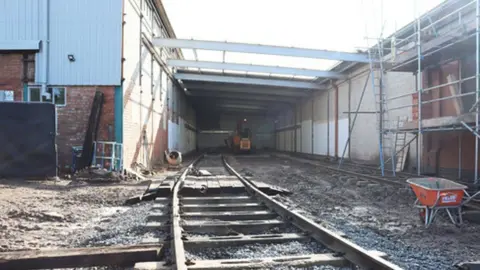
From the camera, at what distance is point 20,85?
12977 mm

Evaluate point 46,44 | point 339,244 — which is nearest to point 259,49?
point 46,44

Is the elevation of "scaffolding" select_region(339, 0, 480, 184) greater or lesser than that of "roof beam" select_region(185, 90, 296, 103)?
lesser

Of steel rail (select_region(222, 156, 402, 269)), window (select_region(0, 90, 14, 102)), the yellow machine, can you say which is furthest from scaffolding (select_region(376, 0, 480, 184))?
the yellow machine

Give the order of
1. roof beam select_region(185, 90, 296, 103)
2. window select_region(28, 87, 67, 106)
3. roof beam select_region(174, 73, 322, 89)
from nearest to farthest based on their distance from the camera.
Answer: window select_region(28, 87, 67, 106)
roof beam select_region(174, 73, 322, 89)
roof beam select_region(185, 90, 296, 103)

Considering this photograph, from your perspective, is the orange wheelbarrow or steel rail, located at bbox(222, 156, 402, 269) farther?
the orange wheelbarrow

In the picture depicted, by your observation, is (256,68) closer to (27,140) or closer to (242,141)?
(27,140)

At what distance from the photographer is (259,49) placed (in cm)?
1778

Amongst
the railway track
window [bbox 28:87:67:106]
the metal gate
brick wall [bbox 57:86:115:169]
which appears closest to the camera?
the railway track

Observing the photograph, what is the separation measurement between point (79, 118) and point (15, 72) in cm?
299

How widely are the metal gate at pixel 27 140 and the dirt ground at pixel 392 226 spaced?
714 centimetres

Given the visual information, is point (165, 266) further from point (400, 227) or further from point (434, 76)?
point (434, 76)

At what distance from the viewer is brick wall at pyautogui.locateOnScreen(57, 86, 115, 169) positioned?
12641 mm

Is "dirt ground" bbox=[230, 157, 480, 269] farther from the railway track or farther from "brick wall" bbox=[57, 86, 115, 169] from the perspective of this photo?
"brick wall" bbox=[57, 86, 115, 169]

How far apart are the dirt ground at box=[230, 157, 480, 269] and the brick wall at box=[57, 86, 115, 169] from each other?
717cm
